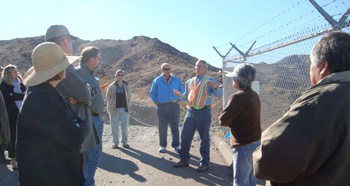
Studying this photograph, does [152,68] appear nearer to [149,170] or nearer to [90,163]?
[149,170]

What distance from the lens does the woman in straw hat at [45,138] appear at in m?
2.14

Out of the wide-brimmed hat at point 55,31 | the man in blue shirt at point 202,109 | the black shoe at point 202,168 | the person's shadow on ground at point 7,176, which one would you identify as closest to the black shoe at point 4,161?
the person's shadow on ground at point 7,176

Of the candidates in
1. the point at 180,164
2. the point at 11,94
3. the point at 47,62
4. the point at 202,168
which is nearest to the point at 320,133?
the point at 47,62

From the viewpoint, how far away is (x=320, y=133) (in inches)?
59.8

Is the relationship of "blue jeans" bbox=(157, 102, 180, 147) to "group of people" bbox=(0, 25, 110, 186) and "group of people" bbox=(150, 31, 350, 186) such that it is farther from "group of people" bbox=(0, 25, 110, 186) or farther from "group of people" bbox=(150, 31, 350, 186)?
"group of people" bbox=(150, 31, 350, 186)

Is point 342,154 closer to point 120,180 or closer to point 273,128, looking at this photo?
point 273,128

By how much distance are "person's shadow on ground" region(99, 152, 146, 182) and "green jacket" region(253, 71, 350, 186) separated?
3710 millimetres

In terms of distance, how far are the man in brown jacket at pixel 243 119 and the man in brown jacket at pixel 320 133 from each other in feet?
5.02

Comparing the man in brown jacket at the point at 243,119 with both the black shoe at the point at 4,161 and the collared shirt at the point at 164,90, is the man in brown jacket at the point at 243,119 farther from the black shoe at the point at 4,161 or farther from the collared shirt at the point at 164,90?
the black shoe at the point at 4,161

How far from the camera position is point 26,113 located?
215 cm

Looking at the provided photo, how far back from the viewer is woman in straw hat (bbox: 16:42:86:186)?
2.14 meters

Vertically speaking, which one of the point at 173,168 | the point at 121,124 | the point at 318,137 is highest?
the point at 318,137

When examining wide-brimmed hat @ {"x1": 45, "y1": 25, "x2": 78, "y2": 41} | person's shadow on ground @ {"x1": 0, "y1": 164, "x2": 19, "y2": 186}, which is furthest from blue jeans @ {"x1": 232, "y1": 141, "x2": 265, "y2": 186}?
person's shadow on ground @ {"x1": 0, "y1": 164, "x2": 19, "y2": 186}

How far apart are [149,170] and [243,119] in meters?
2.79
